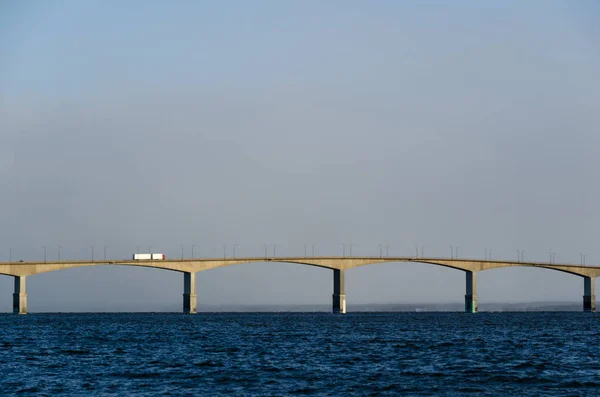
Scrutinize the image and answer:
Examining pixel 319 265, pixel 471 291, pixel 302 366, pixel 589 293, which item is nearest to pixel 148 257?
pixel 319 265

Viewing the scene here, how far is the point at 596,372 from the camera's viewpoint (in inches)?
1687

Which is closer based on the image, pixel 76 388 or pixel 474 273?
pixel 76 388

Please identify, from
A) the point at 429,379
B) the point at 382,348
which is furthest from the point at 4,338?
the point at 429,379

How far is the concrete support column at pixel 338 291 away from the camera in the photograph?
16212cm

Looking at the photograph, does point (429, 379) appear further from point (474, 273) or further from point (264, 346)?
point (474, 273)

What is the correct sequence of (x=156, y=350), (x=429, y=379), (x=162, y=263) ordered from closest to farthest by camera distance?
(x=429, y=379) → (x=156, y=350) → (x=162, y=263)

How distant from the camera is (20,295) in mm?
143500

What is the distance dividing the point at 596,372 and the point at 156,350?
27438 mm

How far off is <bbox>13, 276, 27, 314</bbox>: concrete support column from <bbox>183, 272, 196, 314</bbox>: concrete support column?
86.4ft

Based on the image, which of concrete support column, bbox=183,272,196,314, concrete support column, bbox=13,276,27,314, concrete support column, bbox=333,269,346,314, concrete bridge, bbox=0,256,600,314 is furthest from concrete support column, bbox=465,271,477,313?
concrete support column, bbox=13,276,27,314

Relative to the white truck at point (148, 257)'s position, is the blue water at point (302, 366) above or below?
below

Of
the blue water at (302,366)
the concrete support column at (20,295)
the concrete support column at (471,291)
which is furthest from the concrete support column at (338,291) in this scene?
the blue water at (302,366)

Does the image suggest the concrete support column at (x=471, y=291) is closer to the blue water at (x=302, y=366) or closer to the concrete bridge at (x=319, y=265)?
the concrete bridge at (x=319, y=265)

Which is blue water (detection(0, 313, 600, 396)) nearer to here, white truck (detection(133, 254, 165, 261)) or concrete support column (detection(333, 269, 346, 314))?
white truck (detection(133, 254, 165, 261))
